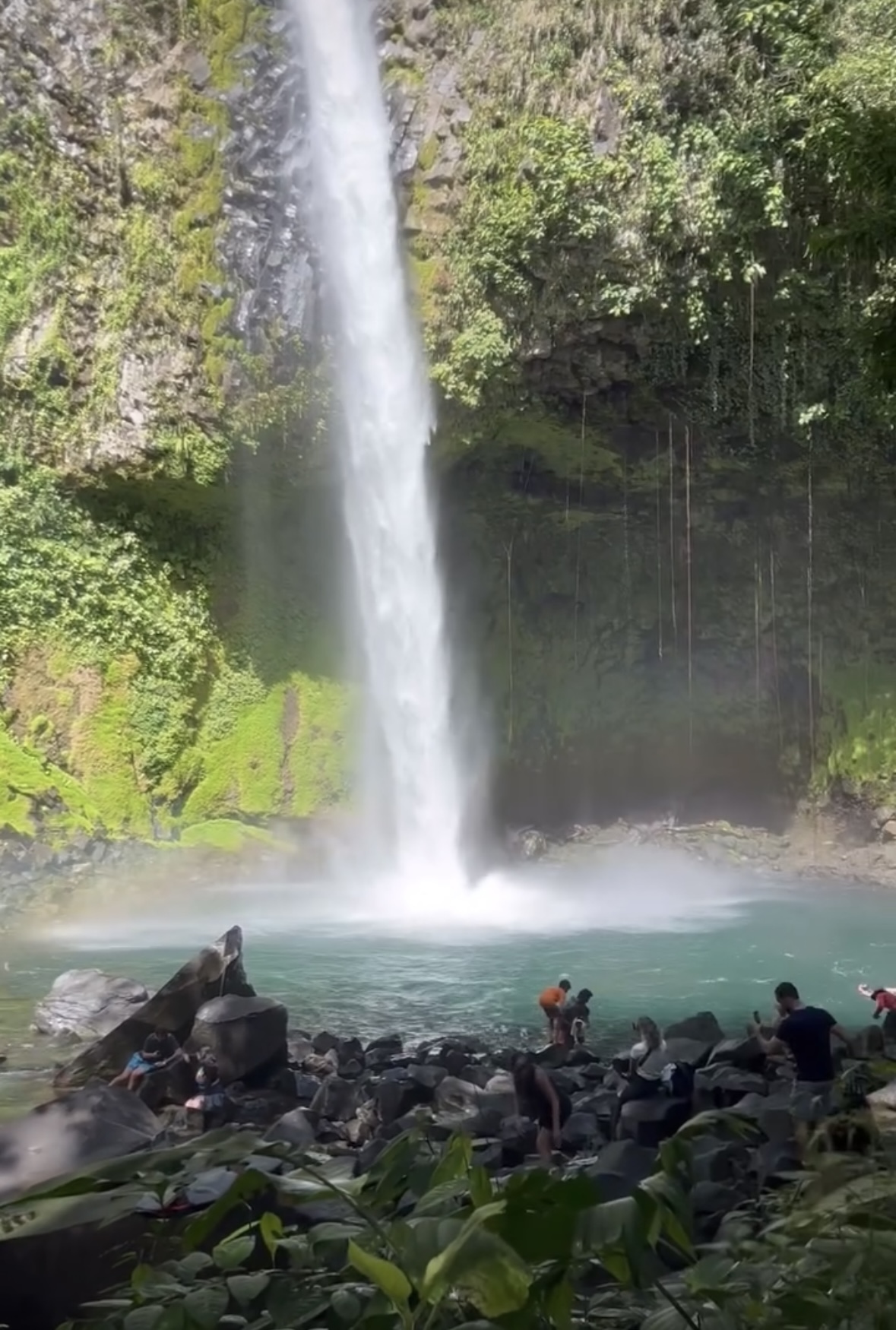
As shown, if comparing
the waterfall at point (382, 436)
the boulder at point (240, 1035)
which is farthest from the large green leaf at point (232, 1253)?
the waterfall at point (382, 436)

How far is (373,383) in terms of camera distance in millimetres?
17688

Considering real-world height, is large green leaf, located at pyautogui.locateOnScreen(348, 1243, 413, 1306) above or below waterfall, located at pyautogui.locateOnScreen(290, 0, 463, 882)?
below

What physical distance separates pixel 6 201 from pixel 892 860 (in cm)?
1684

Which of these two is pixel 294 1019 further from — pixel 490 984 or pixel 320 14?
pixel 320 14

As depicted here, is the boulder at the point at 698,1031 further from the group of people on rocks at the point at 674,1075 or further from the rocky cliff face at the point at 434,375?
the rocky cliff face at the point at 434,375

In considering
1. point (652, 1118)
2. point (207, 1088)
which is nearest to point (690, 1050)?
point (652, 1118)

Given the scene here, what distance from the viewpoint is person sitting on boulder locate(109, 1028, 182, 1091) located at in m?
6.75

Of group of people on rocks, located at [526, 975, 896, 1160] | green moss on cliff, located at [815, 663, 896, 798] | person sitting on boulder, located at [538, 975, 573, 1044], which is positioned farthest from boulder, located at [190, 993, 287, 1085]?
green moss on cliff, located at [815, 663, 896, 798]

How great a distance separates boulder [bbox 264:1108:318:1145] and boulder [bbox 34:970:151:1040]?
9.32 ft

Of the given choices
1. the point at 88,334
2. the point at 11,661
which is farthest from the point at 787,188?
the point at 11,661

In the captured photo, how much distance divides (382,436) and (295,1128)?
13.4 metres

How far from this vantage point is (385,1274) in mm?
1050

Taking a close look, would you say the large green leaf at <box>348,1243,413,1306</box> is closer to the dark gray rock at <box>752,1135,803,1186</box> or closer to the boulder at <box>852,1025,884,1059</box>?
the dark gray rock at <box>752,1135,803,1186</box>

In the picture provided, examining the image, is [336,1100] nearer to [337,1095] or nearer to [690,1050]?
[337,1095]
